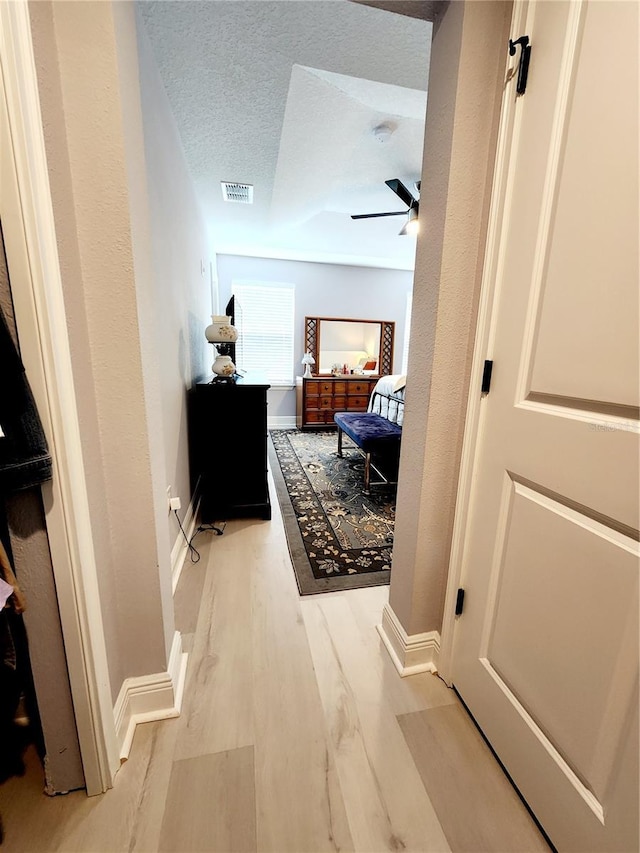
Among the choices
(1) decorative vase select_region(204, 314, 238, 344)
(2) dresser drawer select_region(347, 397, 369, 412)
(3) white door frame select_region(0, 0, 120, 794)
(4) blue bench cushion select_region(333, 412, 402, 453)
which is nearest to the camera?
(3) white door frame select_region(0, 0, 120, 794)

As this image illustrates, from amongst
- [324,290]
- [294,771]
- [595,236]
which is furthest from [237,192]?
[294,771]

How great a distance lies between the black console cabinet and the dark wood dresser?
261 centimetres

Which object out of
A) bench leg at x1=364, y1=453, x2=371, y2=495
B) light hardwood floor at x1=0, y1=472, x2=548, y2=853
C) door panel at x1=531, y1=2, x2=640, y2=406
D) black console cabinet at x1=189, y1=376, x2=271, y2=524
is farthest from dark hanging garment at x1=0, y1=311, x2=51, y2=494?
bench leg at x1=364, y1=453, x2=371, y2=495

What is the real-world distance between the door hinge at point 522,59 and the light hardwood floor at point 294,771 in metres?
1.86

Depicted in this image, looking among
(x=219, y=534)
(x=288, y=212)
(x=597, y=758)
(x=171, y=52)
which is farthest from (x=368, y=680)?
(x=288, y=212)

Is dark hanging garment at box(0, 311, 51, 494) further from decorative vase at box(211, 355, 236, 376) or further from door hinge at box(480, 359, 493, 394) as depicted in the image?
decorative vase at box(211, 355, 236, 376)

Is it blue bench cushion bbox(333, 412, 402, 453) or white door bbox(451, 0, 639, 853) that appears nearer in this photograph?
white door bbox(451, 0, 639, 853)

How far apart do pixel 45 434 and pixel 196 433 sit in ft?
5.73

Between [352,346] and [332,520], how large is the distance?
11.7 ft

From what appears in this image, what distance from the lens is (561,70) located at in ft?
2.47

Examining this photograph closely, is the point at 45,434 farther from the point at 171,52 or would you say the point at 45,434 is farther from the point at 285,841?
the point at 171,52

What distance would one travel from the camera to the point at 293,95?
169cm

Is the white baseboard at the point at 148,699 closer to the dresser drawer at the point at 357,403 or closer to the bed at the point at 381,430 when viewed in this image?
the bed at the point at 381,430

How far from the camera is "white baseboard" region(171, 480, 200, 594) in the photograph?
172 centimetres
